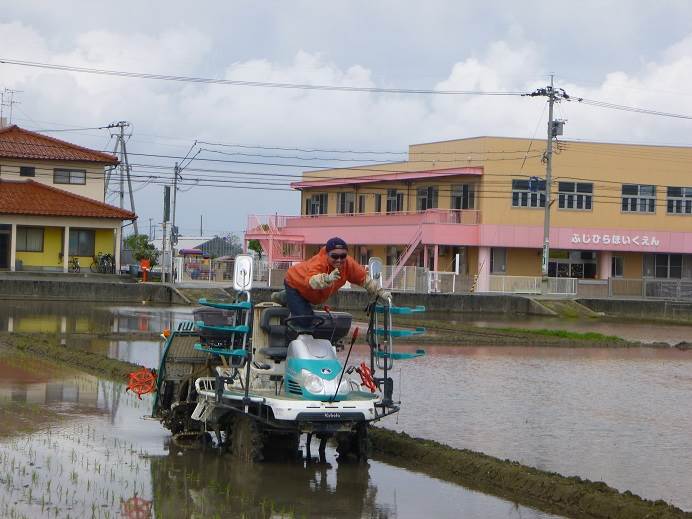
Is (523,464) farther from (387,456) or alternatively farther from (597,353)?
(597,353)

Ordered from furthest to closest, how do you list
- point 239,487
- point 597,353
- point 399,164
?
point 399,164
point 597,353
point 239,487

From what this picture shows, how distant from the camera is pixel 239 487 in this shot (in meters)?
9.35

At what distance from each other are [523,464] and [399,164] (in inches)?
1689

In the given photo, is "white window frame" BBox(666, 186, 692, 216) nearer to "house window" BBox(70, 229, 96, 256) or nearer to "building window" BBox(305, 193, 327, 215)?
"building window" BBox(305, 193, 327, 215)

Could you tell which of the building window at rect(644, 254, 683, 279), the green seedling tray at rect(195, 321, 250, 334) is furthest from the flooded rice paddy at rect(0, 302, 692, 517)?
the building window at rect(644, 254, 683, 279)

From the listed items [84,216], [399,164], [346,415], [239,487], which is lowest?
[239,487]

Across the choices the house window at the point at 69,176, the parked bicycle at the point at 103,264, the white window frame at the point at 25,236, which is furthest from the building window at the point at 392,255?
the white window frame at the point at 25,236

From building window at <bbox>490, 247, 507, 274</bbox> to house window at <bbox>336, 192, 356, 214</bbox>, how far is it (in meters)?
9.64

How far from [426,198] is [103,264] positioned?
14.9m

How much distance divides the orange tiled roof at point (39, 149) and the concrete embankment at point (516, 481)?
40.4m

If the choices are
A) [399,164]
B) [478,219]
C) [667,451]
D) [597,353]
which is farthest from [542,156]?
[667,451]

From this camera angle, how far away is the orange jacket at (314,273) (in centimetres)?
1020

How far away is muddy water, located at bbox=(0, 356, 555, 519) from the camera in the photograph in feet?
28.1

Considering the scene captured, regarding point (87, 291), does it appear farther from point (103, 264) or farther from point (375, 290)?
point (375, 290)
